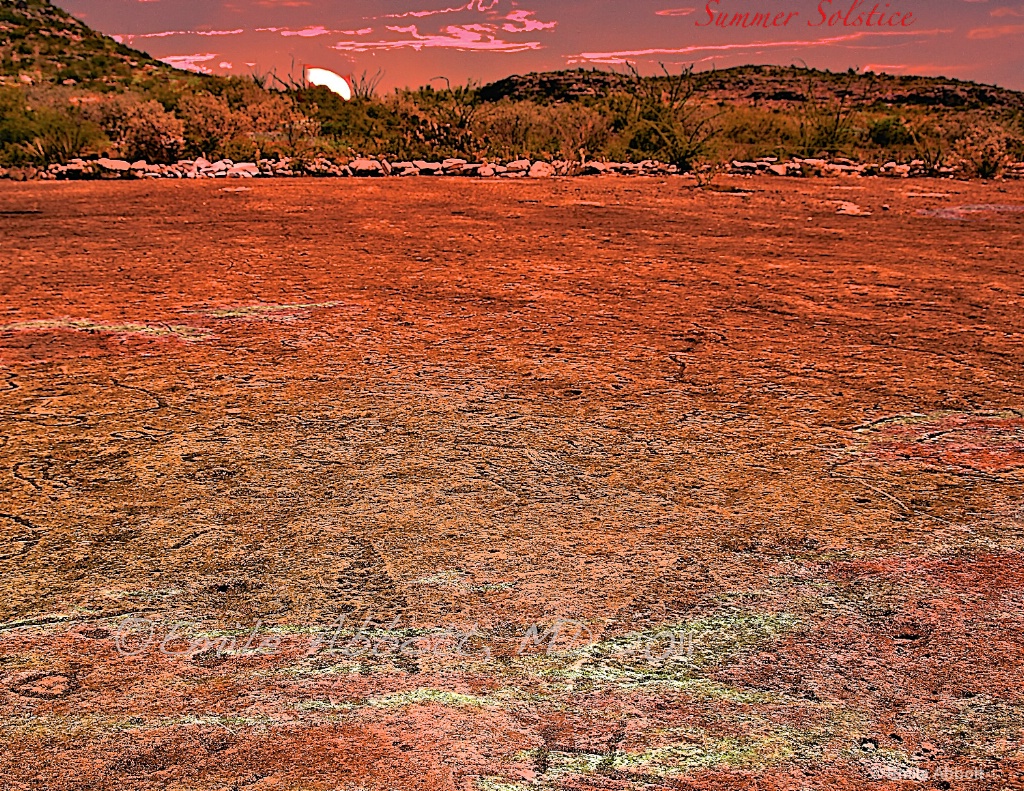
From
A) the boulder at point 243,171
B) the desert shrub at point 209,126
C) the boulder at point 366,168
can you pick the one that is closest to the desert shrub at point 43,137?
the desert shrub at point 209,126

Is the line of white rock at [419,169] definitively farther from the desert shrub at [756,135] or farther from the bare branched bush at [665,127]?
the desert shrub at [756,135]

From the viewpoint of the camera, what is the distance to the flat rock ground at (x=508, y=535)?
1.34 metres

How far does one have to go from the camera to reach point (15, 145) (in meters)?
9.40

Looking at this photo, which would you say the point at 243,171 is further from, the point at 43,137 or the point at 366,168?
the point at 43,137

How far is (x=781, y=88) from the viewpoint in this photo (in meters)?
35.8

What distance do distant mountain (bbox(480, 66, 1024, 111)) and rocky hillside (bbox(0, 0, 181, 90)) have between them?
11.6 metres

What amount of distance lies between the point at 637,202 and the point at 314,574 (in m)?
5.49

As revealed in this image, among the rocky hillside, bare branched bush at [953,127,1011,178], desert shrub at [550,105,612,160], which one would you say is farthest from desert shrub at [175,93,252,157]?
the rocky hillside

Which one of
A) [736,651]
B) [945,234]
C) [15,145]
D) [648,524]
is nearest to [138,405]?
[648,524]

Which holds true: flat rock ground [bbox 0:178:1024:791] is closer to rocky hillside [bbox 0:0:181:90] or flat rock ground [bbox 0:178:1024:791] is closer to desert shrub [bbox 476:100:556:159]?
desert shrub [bbox 476:100:556:159]

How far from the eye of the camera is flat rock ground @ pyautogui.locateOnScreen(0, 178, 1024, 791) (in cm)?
134

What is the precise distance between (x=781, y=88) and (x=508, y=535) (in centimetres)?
3682

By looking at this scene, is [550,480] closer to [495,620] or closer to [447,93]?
[495,620]

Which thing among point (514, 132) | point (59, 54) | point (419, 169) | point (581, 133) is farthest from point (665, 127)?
point (59, 54)
